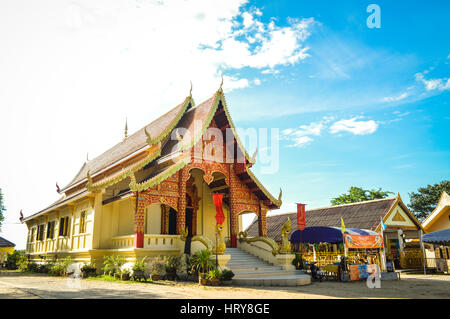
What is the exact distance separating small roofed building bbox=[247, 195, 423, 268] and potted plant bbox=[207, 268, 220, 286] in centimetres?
1281

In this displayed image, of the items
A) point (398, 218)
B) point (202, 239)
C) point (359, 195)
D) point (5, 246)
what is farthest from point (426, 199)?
point (5, 246)

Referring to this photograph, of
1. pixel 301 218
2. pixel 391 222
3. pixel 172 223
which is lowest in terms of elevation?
pixel 172 223

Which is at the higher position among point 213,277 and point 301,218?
point 301,218

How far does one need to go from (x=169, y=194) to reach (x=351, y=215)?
14.1 m

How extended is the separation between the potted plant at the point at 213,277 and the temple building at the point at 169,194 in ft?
5.24

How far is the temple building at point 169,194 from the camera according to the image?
43.8 ft

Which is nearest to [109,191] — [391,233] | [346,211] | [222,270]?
[222,270]

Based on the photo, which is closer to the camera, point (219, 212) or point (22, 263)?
point (219, 212)

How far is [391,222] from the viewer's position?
70.0ft

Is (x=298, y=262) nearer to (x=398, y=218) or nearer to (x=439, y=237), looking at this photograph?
(x=439, y=237)

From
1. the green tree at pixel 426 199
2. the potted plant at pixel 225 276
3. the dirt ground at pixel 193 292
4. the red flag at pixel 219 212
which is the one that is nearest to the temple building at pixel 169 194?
the red flag at pixel 219 212

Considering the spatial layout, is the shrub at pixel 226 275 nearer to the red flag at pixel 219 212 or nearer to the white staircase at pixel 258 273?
the white staircase at pixel 258 273
